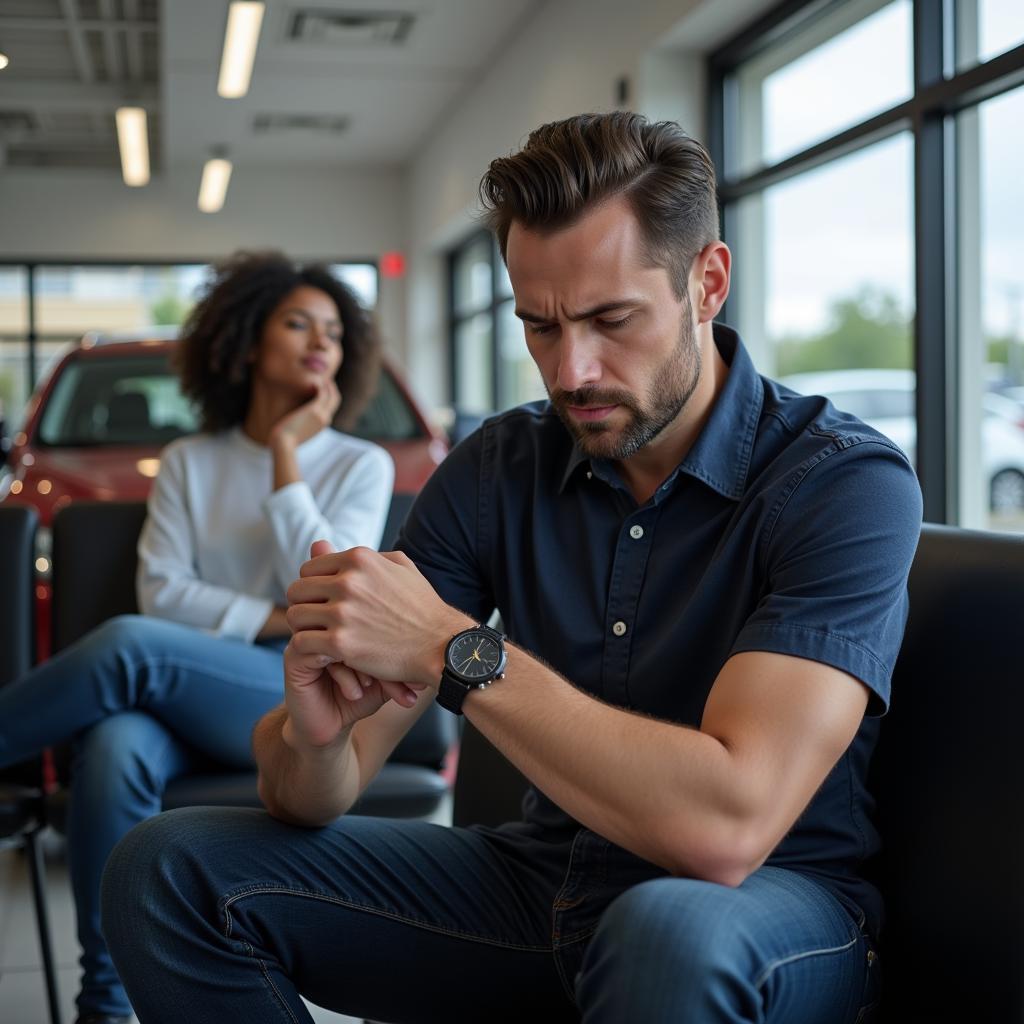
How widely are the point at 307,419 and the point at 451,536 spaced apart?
4.38 ft

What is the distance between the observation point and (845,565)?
1228 millimetres

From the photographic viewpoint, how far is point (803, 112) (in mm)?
4812

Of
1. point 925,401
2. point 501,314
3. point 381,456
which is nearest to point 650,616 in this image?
point 381,456

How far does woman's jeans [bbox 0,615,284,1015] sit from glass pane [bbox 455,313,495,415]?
7.52m

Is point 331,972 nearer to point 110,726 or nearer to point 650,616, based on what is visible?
point 650,616

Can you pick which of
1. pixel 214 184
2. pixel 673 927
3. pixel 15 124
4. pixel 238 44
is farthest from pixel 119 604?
pixel 214 184

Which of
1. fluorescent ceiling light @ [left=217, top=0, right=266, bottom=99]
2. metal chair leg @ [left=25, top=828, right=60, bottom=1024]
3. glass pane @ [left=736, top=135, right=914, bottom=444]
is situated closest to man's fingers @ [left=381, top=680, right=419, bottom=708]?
metal chair leg @ [left=25, top=828, right=60, bottom=1024]

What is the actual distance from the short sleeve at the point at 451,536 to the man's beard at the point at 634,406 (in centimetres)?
19

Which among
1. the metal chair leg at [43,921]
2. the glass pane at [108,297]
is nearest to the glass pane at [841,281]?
the metal chair leg at [43,921]

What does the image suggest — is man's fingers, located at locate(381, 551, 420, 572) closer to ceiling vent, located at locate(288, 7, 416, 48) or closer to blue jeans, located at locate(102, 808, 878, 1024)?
blue jeans, located at locate(102, 808, 878, 1024)

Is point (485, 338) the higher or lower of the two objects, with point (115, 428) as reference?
higher

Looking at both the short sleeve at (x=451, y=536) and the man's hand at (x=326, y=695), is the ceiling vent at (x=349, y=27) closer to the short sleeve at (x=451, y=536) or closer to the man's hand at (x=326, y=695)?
the short sleeve at (x=451, y=536)

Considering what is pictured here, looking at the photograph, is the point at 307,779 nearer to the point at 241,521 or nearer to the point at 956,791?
the point at 956,791

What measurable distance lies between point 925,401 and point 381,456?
77.1 inches
